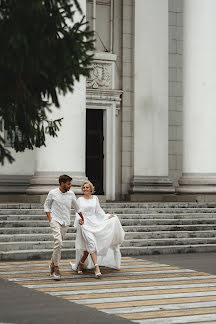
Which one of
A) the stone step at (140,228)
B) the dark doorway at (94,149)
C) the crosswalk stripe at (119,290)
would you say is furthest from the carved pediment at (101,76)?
the crosswalk stripe at (119,290)

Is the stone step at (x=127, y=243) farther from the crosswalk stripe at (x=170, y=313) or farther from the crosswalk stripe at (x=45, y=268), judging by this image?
the crosswalk stripe at (x=170, y=313)

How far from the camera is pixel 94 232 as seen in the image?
14961mm

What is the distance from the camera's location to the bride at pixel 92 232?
48.8 feet

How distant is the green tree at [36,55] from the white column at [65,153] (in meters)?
14.4

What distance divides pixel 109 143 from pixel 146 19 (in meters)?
4.58

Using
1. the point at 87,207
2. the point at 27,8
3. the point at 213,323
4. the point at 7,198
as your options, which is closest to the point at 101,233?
the point at 87,207

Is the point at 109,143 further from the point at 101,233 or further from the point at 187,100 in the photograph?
the point at 101,233

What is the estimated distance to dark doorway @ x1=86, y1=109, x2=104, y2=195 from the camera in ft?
93.2

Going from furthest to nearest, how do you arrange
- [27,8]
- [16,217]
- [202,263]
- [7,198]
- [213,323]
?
[7,198]
[16,217]
[202,263]
[213,323]
[27,8]

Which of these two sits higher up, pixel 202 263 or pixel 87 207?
pixel 87 207

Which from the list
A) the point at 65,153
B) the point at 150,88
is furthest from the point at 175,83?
the point at 65,153

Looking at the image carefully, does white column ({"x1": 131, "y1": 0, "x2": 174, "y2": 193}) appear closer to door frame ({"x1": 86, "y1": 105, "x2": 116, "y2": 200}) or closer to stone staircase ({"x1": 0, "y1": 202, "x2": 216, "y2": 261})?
door frame ({"x1": 86, "y1": 105, "x2": 116, "y2": 200})

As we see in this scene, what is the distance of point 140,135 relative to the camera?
28.6m

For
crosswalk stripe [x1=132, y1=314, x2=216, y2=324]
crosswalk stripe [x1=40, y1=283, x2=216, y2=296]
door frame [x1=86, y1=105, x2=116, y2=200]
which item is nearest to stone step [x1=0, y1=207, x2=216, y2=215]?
door frame [x1=86, y1=105, x2=116, y2=200]
